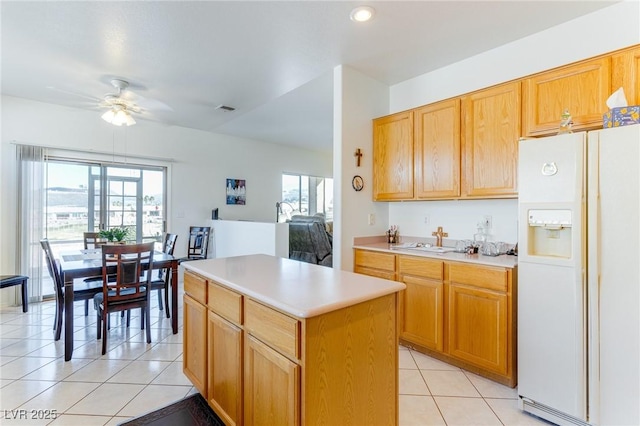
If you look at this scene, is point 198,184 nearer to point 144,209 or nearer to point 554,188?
point 144,209

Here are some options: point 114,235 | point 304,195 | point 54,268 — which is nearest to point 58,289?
point 54,268

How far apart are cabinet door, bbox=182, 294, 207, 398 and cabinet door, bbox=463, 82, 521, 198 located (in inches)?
92.3

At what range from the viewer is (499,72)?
2.80m

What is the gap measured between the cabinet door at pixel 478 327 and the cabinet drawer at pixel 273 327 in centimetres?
170

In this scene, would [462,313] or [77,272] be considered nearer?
[462,313]

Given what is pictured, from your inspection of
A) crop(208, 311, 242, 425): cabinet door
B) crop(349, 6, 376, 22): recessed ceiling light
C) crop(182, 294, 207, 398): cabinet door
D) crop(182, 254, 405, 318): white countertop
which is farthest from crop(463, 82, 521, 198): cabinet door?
crop(182, 294, 207, 398): cabinet door

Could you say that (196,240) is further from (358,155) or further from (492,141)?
(492,141)

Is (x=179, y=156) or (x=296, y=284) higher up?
(x=179, y=156)

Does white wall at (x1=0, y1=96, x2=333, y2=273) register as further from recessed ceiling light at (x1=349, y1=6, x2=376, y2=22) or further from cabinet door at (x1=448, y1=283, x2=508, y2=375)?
cabinet door at (x1=448, y1=283, x2=508, y2=375)

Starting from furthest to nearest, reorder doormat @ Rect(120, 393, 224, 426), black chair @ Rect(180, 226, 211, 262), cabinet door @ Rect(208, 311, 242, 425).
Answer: black chair @ Rect(180, 226, 211, 262) → doormat @ Rect(120, 393, 224, 426) → cabinet door @ Rect(208, 311, 242, 425)

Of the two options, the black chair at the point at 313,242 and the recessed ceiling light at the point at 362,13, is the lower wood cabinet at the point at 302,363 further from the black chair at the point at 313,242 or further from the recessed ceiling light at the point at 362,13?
the black chair at the point at 313,242

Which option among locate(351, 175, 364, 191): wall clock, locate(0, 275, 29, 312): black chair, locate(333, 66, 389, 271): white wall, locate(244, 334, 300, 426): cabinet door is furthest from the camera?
locate(0, 275, 29, 312): black chair

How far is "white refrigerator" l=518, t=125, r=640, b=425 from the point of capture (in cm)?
161

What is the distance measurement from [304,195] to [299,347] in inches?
262
